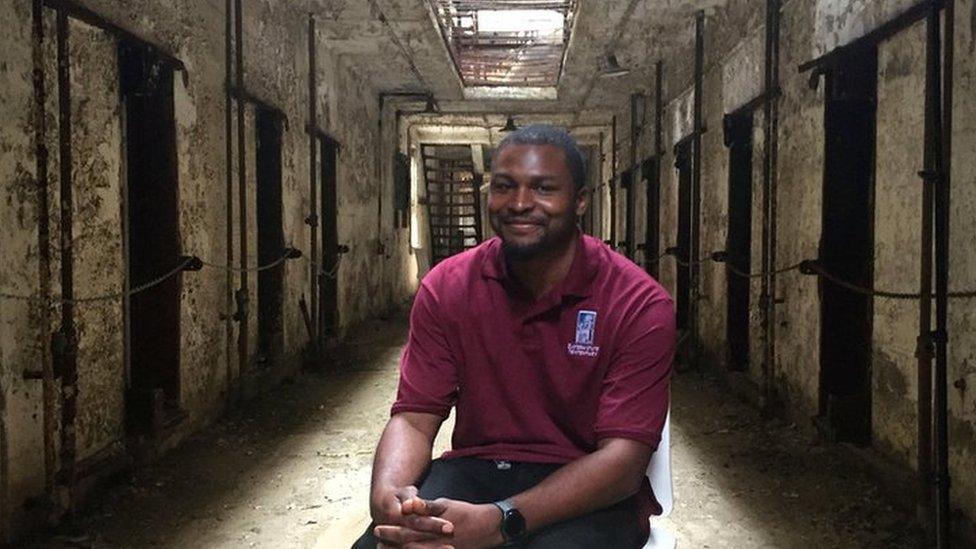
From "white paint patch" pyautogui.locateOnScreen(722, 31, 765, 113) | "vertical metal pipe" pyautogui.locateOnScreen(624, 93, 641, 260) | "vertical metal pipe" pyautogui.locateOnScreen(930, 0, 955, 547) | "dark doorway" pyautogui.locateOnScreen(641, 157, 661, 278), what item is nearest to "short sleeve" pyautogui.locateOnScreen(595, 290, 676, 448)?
"vertical metal pipe" pyautogui.locateOnScreen(930, 0, 955, 547)

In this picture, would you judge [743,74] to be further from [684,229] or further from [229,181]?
[229,181]

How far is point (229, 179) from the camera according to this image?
18.1 ft

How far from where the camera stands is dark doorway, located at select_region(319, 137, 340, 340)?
8570mm

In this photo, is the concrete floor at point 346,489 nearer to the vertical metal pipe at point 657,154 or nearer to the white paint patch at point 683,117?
the white paint patch at point 683,117

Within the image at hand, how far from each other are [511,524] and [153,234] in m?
3.56

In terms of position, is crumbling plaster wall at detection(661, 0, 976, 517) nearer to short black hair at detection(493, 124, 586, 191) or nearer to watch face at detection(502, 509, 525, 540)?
short black hair at detection(493, 124, 586, 191)

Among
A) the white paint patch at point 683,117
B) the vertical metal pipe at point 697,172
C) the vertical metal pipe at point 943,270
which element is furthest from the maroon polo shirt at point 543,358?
the white paint patch at point 683,117

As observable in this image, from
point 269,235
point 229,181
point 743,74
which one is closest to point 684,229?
point 743,74

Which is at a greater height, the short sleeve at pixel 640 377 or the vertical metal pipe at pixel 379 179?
the vertical metal pipe at pixel 379 179

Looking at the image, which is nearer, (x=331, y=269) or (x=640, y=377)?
(x=640, y=377)

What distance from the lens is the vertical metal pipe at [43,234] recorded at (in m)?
3.30

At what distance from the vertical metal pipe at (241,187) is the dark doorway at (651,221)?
5.12m

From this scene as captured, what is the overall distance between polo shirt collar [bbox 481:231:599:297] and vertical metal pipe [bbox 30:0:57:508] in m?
2.08

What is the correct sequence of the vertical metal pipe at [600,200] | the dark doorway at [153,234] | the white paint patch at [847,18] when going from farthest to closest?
1. the vertical metal pipe at [600,200]
2. the dark doorway at [153,234]
3. the white paint patch at [847,18]
